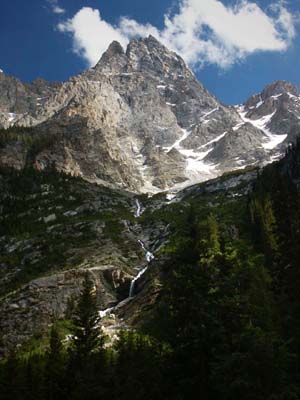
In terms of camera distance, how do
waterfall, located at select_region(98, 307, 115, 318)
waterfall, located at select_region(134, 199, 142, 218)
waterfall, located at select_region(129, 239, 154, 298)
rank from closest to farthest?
waterfall, located at select_region(98, 307, 115, 318) < waterfall, located at select_region(129, 239, 154, 298) < waterfall, located at select_region(134, 199, 142, 218)

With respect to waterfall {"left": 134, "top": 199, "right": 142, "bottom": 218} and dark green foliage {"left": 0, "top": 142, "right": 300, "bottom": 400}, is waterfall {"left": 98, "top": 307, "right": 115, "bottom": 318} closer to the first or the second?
dark green foliage {"left": 0, "top": 142, "right": 300, "bottom": 400}

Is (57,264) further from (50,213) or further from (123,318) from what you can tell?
(50,213)

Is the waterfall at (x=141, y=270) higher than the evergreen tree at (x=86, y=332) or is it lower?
higher

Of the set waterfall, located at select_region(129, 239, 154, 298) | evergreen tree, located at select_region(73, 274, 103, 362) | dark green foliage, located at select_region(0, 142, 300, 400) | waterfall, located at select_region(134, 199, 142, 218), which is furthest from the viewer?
waterfall, located at select_region(134, 199, 142, 218)

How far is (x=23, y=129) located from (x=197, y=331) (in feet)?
613

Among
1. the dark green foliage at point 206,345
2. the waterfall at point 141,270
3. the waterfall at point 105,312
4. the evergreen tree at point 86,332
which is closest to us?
the dark green foliage at point 206,345

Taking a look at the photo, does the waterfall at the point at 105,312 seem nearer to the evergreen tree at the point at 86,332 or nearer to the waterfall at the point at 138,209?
the evergreen tree at the point at 86,332

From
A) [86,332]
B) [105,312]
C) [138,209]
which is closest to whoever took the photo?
[86,332]

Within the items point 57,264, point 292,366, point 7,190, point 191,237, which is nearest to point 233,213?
point 57,264

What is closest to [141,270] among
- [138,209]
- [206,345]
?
[138,209]

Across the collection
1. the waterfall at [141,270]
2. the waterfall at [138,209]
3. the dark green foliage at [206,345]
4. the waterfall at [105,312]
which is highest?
the waterfall at [138,209]

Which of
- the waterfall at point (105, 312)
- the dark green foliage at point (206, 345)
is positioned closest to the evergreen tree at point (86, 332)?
the dark green foliage at point (206, 345)

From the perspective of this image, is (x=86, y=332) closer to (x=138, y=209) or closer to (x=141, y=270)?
(x=141, y=270)

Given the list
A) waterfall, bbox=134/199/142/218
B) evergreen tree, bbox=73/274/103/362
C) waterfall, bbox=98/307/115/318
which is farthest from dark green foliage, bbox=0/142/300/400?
waterfall, bbox=134/199/142/218
